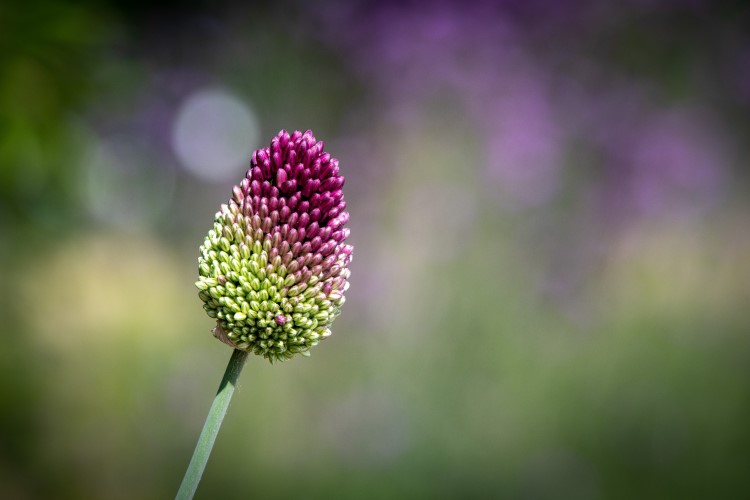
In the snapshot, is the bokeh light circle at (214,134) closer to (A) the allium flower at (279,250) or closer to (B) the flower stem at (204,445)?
(A) the allium flower at (279,250)

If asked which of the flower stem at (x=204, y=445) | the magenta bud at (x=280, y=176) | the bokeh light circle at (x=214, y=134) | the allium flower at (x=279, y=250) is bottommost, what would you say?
the flower stem at (x=204, y=445)

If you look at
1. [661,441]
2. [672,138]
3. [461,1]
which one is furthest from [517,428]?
[461,1]

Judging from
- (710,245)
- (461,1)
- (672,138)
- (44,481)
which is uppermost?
(461,1)

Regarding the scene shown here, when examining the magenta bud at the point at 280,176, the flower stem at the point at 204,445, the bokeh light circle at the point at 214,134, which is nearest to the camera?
the flower stem at the point at 204,445

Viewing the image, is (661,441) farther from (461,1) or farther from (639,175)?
(461,1)

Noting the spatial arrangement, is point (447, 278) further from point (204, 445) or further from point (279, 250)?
point (204, 445)

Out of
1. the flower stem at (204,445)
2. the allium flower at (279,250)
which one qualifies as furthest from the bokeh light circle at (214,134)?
the flower stem at (204,445)

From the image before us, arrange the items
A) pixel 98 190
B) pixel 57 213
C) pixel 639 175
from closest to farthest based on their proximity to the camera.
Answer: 1. pixel 57 213
2. pixel 639 175
3. pixel 98 190
